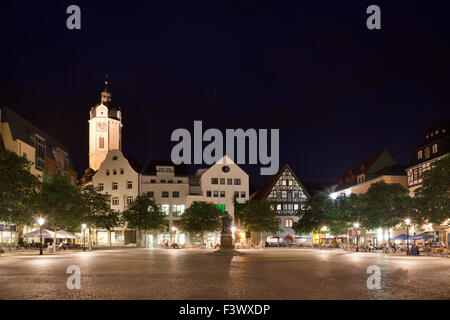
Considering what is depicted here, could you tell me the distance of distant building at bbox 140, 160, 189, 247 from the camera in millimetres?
95188

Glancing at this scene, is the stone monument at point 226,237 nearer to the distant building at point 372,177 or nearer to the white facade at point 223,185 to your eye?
the distant building at point 372,177

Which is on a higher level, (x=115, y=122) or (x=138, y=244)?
(x=115, y=122)

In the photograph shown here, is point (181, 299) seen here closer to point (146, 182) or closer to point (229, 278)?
point (229, 278)

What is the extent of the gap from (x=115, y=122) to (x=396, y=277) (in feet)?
416

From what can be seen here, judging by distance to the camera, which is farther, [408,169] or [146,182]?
[146,182]

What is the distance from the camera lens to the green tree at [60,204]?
62.0 m

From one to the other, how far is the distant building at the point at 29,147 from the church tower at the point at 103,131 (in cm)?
3417

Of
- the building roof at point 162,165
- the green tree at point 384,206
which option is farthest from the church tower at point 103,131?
the green tree at point 384,206

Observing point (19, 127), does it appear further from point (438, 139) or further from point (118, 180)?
point (438, 139)

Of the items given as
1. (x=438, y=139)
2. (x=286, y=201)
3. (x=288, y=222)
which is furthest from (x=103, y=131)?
(x=438, y=139)

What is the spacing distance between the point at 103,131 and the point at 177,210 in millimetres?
50603

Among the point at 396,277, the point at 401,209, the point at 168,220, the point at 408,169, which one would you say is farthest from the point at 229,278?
the point at 168,220
